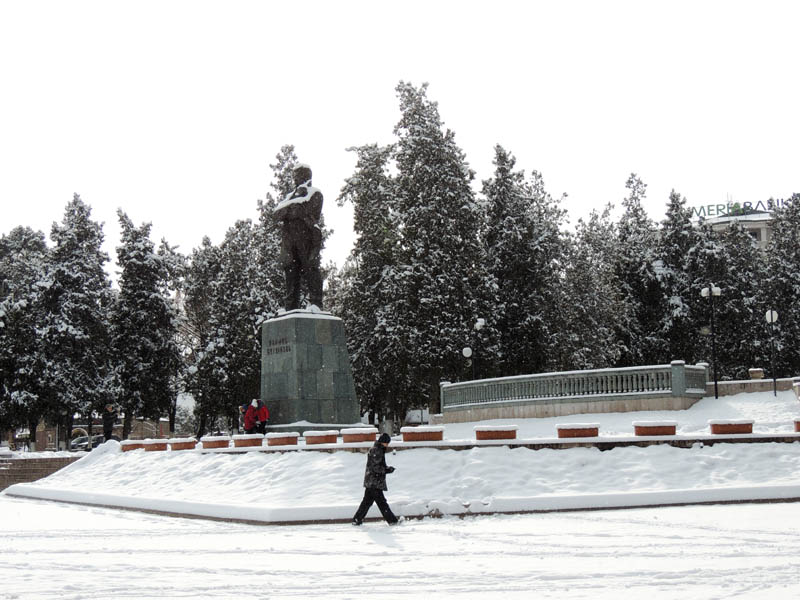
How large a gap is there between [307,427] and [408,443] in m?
5.02

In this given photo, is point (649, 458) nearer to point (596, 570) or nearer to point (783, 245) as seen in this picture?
point (596, 570)

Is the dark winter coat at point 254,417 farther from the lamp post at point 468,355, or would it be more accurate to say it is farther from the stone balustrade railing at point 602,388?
the lamp post at point 468,355

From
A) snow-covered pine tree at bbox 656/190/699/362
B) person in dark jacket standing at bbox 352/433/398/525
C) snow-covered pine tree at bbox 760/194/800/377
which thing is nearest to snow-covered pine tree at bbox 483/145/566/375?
snow-covered pine tree at bbox 656/190/699/362

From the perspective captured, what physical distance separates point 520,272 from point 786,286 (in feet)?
60.1

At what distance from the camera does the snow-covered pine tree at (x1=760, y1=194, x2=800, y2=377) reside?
171ft

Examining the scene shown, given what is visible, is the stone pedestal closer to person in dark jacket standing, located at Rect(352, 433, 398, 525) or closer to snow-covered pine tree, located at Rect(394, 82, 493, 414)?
person in dark jacket standing, located at Rect(352, 433, 398, 525)

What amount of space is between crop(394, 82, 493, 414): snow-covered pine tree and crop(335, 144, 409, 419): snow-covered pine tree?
0.57 metres

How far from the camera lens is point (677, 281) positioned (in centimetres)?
5456

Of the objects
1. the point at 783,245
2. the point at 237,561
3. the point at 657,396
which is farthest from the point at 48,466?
the point at 783,245

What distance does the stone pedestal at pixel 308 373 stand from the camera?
22.7 metres

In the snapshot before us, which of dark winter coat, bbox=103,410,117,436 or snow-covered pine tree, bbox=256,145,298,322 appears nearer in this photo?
dark winter coat, bbox=103,410,117,436

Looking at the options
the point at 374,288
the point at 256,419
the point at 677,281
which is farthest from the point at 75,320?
the point at 677,281

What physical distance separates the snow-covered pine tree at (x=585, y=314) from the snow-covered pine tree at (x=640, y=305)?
2509 millimetres

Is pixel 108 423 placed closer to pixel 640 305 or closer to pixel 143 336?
pixel 143 336
